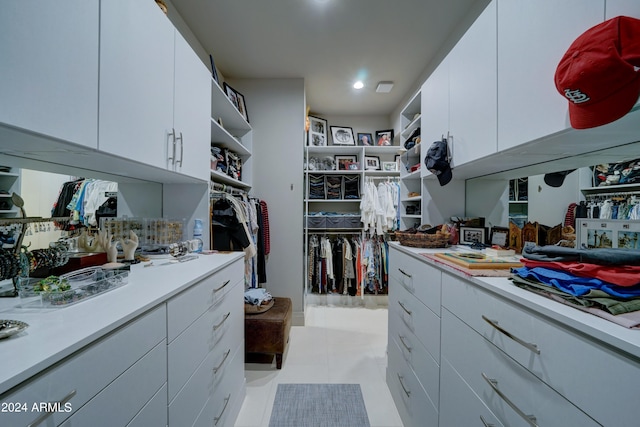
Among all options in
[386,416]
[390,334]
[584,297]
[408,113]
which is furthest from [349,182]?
[584,297]

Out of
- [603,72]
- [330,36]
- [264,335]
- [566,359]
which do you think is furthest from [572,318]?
[330,36]

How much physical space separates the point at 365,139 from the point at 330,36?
1.53m

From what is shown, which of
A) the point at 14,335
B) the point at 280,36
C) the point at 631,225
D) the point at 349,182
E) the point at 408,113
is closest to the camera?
the point at 14,335

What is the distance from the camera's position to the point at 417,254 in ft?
4.23

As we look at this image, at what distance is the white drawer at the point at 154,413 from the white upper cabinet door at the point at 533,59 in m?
1.57

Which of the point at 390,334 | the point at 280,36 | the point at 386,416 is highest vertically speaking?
the point at 280,36

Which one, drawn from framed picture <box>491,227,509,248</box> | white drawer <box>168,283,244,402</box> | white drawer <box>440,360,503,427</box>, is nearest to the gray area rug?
white drawer <box>168,283,244,402</box>

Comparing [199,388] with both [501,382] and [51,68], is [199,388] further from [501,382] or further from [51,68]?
[51,68]

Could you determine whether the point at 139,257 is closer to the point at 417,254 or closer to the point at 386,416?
the point at 417,254

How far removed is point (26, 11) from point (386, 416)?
2.32m

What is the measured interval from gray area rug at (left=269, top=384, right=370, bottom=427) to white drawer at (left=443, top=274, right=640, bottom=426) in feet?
3.60

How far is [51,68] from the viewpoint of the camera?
674 millimetres

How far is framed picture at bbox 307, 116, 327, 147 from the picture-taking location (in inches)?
124

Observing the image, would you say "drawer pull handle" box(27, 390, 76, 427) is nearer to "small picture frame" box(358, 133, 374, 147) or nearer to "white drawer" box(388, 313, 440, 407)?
"white drawer" box(388, 313, 440, 407)
